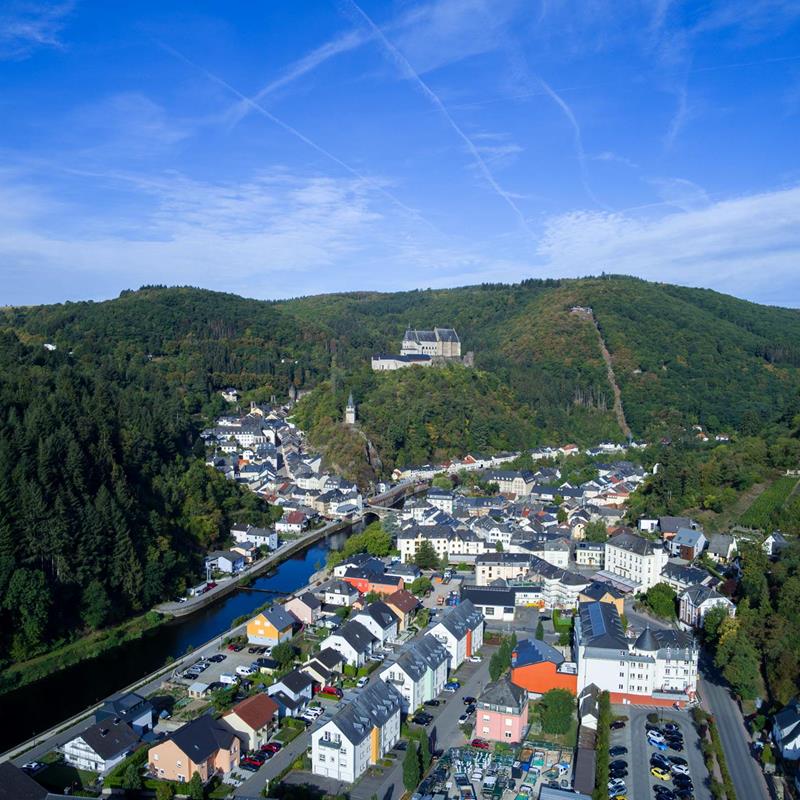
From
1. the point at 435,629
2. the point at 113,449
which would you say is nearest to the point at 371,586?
the point at 435,629

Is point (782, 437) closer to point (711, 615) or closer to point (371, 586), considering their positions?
point (711, 615)

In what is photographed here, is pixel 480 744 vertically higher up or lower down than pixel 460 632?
lower down

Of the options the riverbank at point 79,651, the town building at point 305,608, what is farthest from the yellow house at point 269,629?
the riverbank at point 79,651

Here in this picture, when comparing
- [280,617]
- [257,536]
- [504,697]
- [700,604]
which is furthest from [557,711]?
[257,536]

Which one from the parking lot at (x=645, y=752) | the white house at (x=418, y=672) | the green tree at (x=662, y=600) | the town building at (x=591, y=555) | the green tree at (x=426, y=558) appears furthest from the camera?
the town building at (x=591, y=555)

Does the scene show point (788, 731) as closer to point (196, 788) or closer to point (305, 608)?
point (196, 788)

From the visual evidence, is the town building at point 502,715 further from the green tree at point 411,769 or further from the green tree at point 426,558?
the green tree at point 426,558
